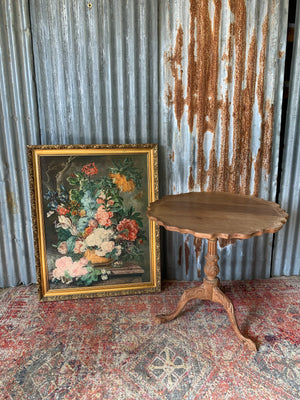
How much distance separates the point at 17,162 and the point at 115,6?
155 cm

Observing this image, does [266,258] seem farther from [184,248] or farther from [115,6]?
[115,6]

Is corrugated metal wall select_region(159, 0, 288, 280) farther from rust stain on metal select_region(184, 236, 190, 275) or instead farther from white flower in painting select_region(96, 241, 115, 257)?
white flower in painting select_region(96, 241, 115, 257)

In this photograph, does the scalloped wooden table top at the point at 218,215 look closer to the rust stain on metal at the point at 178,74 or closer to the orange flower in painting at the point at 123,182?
the orange flower in painting at the point at 123,182

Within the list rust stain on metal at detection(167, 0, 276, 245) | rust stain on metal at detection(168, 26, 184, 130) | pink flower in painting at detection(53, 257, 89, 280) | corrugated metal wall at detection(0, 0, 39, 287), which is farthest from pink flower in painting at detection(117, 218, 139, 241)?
rust stain on metal at detection(168, 26, 184, 130)

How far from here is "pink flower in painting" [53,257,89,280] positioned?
8.49 feet

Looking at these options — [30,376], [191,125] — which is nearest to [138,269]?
[30,376]

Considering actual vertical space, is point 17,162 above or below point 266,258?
above

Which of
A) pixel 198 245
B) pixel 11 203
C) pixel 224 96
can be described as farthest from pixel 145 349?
pixel 224 96

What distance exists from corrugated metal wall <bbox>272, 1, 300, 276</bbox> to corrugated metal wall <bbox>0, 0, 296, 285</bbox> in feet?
0.53

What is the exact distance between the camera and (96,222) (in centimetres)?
259

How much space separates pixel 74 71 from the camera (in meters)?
2.42

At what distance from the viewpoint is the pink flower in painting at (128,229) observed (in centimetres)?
262

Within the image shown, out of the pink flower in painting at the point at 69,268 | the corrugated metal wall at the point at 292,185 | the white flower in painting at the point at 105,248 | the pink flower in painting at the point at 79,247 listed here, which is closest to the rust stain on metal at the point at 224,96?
the corrugated metal wall at the point at 292,185

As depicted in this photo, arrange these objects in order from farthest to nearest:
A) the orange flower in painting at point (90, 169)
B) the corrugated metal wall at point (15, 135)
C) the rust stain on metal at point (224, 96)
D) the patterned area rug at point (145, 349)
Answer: the orange flower in painting at point (90, 169)
the rust stain on metal at point (224, 96)
the corrugated metal wall at point (15, 135)
the patterned area rug at point (145, 349)
